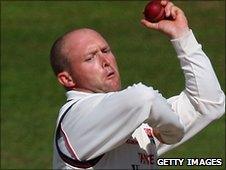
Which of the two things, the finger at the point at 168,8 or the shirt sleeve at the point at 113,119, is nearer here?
the shirt sleeve at the point at 113,119

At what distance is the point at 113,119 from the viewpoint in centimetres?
450

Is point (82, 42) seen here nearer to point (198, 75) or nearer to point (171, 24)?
point (171, 24)

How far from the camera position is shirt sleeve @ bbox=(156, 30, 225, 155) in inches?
192

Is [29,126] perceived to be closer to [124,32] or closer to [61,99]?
[61,99]

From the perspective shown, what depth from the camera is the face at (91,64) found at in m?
4.75

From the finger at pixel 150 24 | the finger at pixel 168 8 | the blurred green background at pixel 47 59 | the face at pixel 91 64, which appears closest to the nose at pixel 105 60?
the face at pixel 91 64

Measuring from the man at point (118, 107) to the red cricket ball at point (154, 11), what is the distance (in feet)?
0.10

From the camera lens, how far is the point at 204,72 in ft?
16.1

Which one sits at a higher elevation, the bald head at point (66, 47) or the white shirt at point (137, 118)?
the bald head at point (66, 47)

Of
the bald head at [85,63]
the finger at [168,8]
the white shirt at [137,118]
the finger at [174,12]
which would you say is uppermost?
the finger at [168,8]

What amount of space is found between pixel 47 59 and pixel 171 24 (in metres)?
9.05

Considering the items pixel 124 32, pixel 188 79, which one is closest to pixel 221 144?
pixel 124 32

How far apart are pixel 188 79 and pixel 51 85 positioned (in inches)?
321

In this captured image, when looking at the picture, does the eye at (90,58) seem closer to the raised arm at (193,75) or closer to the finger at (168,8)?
the raised arm at (193,75)
